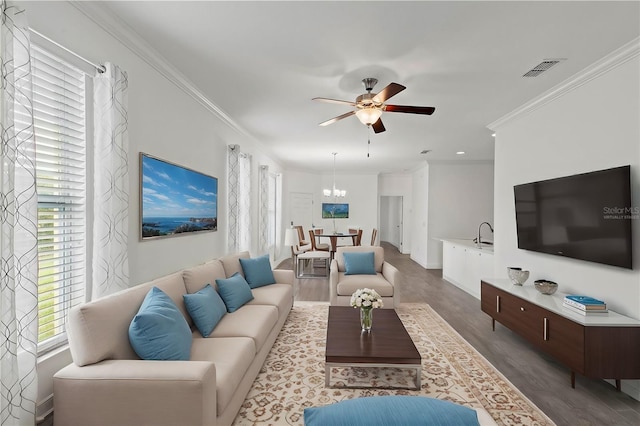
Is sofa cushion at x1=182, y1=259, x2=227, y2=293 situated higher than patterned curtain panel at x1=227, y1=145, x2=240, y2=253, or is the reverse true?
patterned curtain panel at x1=227, y1=145, x2=240, y2=253

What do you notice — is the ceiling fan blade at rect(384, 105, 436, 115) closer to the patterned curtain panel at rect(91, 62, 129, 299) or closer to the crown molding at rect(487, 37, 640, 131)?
the crown molding at rect(487, 37, 640, 131)

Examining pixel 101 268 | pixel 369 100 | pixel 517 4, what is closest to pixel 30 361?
pixel 101 268

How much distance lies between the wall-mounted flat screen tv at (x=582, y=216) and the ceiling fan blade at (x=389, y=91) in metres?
1.91

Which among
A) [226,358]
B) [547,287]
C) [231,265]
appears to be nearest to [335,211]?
[231,265]

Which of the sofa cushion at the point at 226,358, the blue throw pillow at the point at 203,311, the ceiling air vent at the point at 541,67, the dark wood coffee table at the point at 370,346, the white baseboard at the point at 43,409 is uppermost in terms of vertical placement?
the ceiling air vent at the point at 541,67

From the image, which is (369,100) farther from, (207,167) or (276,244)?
(276,244)

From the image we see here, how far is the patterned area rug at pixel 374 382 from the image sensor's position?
216cm

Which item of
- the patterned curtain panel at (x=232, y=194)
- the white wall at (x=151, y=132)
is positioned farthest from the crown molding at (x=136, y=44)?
the patterned curtain panel at (x=232, y=194)

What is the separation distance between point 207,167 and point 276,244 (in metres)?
4.37

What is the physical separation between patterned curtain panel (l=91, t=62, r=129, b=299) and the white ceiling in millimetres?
549

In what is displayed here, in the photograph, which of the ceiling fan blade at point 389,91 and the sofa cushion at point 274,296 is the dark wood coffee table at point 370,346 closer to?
the sofa cushion at point 274,296

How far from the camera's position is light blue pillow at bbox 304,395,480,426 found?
2.74 ft

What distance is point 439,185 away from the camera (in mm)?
7605

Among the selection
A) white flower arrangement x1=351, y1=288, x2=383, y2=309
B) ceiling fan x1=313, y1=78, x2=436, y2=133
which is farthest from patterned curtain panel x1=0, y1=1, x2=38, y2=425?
white flower arrangement x1=351, y1=288, x2=383, y2=309
